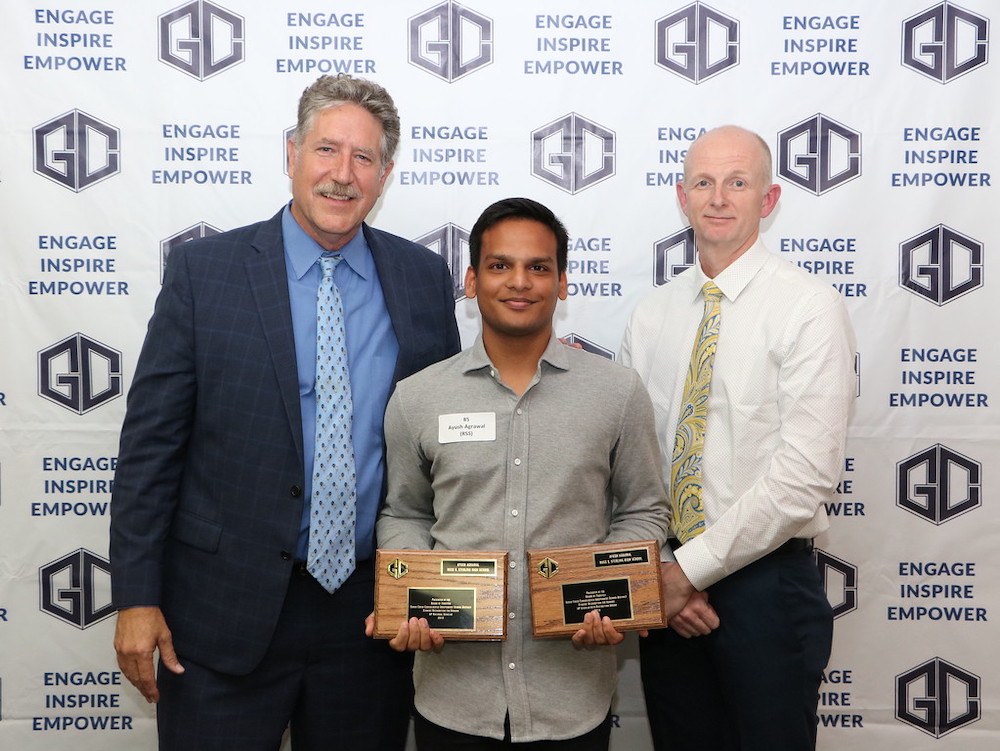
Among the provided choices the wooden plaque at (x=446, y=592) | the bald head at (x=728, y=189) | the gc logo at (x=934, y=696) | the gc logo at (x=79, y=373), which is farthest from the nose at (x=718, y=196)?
the gc logo at (x=79, y=373)

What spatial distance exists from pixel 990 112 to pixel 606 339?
1.54m

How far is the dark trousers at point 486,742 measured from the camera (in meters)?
1.78

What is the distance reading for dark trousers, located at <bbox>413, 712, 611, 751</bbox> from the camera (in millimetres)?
1777

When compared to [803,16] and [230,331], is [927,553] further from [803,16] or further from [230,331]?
[230,331]

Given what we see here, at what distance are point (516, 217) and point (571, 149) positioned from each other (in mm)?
1014

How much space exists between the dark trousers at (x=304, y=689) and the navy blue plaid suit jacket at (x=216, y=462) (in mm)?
68

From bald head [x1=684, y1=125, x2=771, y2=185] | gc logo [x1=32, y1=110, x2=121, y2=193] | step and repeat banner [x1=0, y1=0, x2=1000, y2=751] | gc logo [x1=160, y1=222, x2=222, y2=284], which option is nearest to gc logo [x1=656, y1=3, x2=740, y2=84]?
step and repeat banner [x1=0, y1=0, x2=1000, y2=751]

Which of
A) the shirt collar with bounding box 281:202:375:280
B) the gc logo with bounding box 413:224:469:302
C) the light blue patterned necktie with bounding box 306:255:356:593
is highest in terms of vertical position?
the gc logo with bounding box 413:224:469:302

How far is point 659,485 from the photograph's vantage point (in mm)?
1949

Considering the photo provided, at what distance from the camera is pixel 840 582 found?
9.44 ft

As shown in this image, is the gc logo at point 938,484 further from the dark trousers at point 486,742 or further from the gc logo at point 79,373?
the gc logo at point 79,373

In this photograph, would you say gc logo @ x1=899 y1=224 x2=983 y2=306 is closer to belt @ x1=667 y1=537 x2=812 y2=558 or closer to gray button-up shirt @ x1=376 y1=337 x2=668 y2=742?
belt @ x1=667 y1=537 x2=812 y2=558

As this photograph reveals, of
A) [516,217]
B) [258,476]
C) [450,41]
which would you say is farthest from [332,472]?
[450,41]

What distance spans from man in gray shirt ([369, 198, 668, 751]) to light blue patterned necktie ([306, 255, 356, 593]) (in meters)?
0.11
